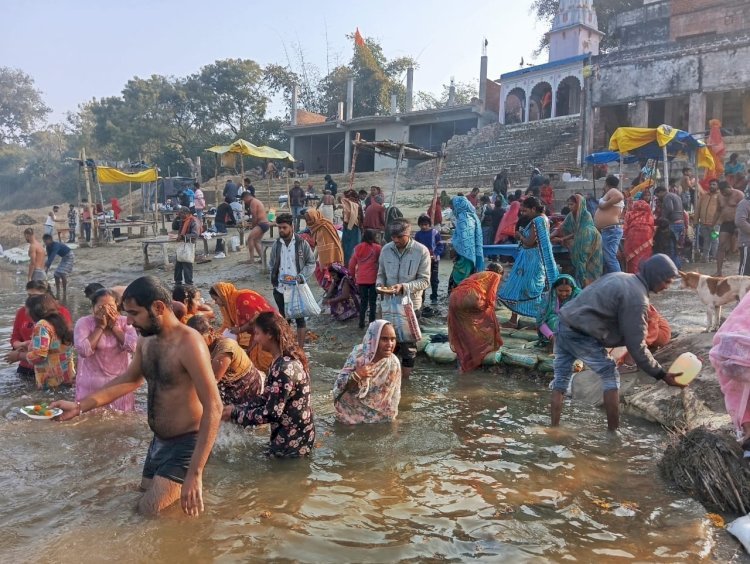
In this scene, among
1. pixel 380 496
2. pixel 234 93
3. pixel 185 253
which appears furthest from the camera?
pixel 234 93

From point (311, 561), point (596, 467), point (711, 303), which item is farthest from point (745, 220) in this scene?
point (311, 561)

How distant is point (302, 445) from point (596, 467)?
2.22 m

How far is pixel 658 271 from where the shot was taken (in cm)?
458

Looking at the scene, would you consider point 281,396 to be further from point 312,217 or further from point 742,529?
point 312,217

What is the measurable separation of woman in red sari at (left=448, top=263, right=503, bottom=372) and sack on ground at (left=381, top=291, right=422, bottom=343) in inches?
23.4

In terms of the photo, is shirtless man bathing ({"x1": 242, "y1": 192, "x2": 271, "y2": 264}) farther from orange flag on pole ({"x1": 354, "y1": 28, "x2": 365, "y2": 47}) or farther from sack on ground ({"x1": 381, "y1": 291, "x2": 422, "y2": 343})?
orange flag on pole ({"x1": 354, "y1": 28, "x2": 365, "y2": 47})

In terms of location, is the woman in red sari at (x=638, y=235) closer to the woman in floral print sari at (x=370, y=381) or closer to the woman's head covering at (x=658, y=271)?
the woman's head covering at (x=658, y=271)

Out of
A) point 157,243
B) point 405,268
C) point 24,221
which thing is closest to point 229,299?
point 405,268

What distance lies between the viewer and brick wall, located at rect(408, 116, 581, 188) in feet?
73.9

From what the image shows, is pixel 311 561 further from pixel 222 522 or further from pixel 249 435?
pixel 249 435

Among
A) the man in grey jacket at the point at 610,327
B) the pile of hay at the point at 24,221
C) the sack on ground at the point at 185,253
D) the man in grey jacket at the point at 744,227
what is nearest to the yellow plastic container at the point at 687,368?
the man in grey jacket at the point at 610,327

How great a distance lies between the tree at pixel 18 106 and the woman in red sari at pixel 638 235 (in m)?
68.4

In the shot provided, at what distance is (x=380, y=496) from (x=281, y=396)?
3.24ft

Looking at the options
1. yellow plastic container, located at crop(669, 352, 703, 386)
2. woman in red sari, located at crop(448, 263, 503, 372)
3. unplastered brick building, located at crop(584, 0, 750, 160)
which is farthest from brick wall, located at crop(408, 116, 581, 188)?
yellow plastic container, located at crop(669, 352, 703, 386)
